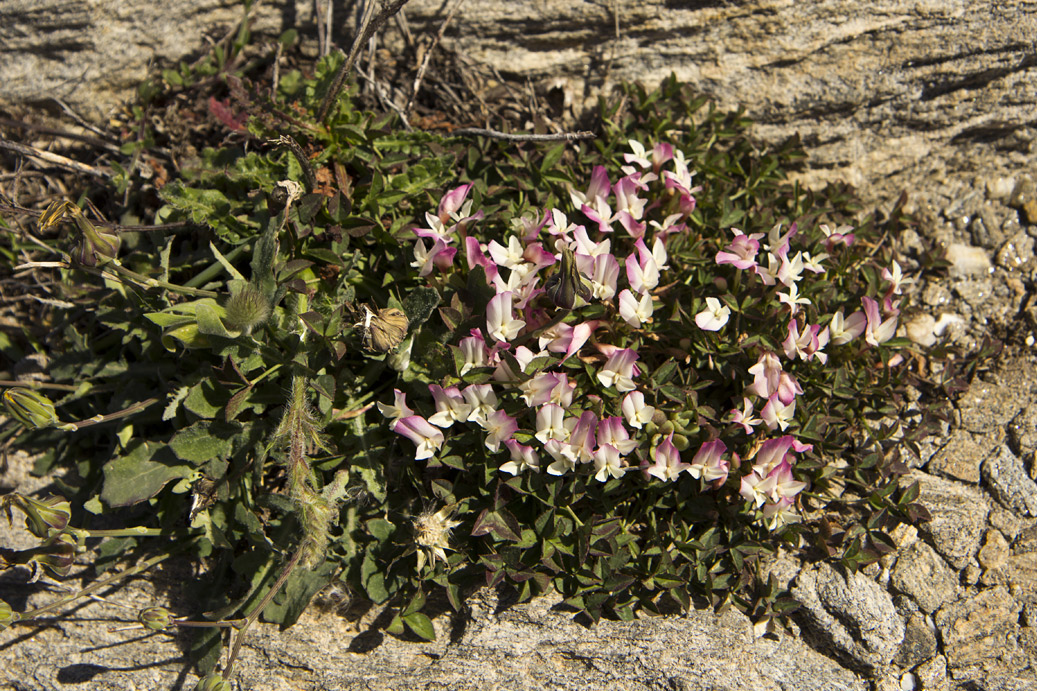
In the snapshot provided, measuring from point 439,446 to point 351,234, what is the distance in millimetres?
1125

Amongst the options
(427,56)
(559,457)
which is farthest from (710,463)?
(427,56)

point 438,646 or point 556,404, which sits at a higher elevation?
point 556,404

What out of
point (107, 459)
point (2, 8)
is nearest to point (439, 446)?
point (107, 459)

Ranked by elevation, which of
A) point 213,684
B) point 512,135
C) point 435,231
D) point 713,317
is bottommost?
point 213,684

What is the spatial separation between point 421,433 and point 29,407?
1534mm

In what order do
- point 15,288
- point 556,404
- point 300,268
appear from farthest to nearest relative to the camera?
point 15,288 < point 300,268 < point 556,404

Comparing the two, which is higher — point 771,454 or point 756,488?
point 771,454

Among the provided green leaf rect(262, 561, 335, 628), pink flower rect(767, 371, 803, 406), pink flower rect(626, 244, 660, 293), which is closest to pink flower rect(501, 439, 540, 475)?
pink flower rect(626, 244, 660, 293)

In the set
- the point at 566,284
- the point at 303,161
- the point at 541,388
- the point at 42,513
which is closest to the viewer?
the point at 566,284

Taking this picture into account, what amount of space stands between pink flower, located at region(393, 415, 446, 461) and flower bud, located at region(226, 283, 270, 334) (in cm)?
75

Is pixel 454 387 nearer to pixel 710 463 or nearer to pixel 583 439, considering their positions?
pixel 583 439

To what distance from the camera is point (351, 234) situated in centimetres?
328

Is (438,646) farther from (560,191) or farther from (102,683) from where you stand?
(560,191)

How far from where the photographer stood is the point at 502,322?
9.73ft
